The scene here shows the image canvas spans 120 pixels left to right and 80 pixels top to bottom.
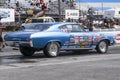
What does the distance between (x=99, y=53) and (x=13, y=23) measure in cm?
2310

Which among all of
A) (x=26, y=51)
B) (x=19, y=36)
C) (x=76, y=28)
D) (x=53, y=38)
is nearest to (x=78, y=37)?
(x=76, y=28)

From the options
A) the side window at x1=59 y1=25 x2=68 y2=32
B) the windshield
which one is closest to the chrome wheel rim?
Answer: the side window at x1=59 y1=25 x2=68 y2=32

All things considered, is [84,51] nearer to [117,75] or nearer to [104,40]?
[104,40]

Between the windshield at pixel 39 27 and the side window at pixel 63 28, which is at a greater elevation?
the windshield at pixel 39 27

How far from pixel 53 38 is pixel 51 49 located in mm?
480

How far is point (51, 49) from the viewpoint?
1641cm

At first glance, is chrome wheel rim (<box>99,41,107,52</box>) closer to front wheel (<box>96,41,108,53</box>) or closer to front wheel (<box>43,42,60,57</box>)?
front wheel (<box>96,41,108,53</box>)

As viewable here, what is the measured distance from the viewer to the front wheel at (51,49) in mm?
16250

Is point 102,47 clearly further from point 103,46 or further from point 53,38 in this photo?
point 53,38

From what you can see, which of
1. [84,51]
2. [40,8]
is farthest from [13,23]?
[84,51]

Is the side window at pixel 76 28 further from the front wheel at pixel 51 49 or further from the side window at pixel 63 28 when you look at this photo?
the front wheel at pixel 51 49

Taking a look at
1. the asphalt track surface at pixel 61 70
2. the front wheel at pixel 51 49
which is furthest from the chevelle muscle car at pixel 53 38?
the asphalt track surface at pixel 61 70

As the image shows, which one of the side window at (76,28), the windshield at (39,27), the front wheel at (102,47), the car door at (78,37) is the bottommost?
the front wheel at (102,47)

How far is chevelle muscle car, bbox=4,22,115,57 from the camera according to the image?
52.0 ft
